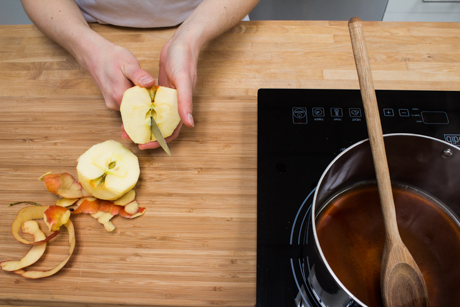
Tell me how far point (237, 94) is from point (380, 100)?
0.90 ft

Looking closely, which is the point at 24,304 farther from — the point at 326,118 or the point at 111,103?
the point at 326,118

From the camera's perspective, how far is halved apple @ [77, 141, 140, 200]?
0.52 m

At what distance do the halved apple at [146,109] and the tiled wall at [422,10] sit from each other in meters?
1.11

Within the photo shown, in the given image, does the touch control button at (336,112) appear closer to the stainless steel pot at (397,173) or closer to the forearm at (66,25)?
the stainless steel pot at (397,173)

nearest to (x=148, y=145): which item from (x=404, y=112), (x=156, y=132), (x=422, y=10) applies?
(x=156, y=132)

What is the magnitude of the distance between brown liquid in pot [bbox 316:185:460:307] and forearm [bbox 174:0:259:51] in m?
0.41

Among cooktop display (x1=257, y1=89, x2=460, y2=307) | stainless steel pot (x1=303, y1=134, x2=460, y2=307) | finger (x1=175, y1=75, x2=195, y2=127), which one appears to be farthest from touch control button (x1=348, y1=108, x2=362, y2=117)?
finger (x1=175, y1=75, x2=195, y2=127)

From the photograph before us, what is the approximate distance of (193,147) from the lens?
61 cm

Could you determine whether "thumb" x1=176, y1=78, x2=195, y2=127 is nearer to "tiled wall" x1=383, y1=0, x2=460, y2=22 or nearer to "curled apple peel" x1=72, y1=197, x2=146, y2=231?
"curled apple peel" x1=72, y1=197, x2=146, y2=231

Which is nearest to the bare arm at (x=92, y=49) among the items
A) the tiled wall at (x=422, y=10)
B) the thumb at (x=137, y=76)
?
the thumb at (x=137, y=76)

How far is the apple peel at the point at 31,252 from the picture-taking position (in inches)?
19.9

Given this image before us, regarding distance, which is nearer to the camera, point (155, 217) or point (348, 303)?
point (348, 303)

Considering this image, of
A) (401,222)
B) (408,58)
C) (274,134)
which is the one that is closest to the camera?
(401,222)

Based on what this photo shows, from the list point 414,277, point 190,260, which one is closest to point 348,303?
point 414,277
